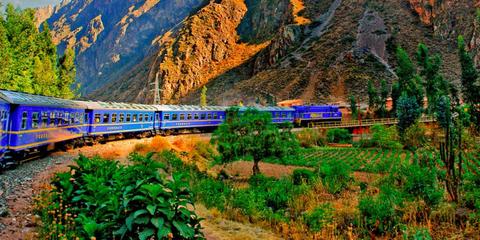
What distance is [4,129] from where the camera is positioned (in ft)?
42.8

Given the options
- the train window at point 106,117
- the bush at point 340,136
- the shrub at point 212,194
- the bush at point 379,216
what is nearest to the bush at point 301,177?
the shrub at point 212,194

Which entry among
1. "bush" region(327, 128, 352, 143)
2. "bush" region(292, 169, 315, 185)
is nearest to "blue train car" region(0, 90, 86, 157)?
"bush" region(292, 169, 315, 185)

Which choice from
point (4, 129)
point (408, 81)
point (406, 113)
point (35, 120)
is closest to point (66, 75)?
point (35, 120)

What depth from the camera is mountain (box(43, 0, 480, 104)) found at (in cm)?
8362

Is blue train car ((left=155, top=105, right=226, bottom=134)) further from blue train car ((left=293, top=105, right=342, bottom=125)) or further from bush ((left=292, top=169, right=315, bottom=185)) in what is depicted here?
bush ((left=292, top=169, right=315, bottom=185))

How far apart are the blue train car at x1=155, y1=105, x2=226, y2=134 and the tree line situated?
1344 cm

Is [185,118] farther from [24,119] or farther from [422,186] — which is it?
[422,186]

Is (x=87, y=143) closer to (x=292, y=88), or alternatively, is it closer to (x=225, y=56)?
(x=292, y=88)

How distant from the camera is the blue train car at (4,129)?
41.4ft

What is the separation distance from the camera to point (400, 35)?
91375 millimetres

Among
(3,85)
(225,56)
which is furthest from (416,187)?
(225,56)

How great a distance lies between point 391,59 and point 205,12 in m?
66.7

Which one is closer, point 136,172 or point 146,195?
point 146,195

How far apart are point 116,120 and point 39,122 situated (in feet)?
31.1
